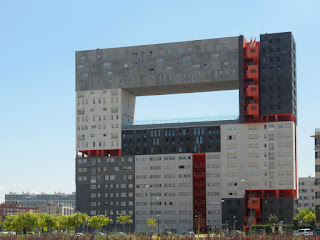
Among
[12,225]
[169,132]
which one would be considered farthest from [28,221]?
[169,132]

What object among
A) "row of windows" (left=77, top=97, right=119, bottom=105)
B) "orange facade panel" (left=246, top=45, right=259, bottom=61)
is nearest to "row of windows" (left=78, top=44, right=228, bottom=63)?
"orange facade panel" (left=246, top=45, right=259, bottom=61)

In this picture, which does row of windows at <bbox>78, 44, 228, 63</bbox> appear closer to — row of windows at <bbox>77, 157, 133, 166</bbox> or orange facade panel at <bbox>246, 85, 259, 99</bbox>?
orange facade panel at <bbox>246, 85, 259, 99</bbox>

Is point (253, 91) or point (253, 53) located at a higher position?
point (253, 53)

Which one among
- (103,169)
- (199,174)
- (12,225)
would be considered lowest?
(12,225)

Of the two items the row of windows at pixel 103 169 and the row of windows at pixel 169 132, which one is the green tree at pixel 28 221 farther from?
the row of windows at pixel 169 132

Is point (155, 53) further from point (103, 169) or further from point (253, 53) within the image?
point (103, 169)

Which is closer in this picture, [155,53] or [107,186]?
[155,53]

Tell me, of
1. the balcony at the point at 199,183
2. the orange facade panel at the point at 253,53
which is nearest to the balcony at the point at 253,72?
the orange facade panel at the point at 253,53

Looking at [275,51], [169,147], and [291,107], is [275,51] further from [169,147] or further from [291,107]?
[169,147]

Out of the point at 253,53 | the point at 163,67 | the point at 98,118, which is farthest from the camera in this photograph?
the point at 98,118

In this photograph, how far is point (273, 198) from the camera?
15950 cm

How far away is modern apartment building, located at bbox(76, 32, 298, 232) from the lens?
530ft

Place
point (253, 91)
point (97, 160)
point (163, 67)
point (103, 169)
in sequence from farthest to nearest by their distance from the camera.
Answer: point (97, 160) < point (103, 169) < point (163, 67) < point (253, 91)

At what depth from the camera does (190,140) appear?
169875 mm
